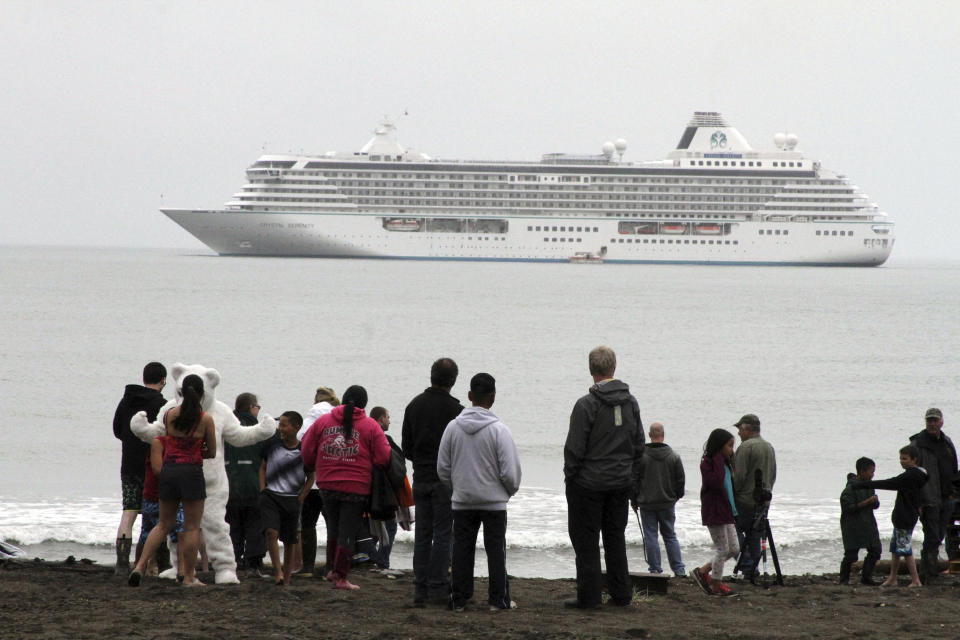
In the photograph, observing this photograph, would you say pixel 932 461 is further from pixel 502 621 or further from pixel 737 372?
pixel 737 372

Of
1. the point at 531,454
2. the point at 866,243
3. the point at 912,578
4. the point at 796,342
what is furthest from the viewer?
the point at 866,243

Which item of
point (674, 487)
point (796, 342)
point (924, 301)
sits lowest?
point (674, 487)

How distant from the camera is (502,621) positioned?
6117 millimetres

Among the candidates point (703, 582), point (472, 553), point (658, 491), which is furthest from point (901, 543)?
point (472, 553)

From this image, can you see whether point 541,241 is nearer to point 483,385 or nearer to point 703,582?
point 703,582

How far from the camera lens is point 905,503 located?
7.83 metres

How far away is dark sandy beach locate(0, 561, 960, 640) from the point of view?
570 centimetres

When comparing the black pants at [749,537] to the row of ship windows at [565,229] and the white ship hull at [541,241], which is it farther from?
the row of ship windows at [565,229]

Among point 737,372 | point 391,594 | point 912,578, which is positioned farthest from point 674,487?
point 737,372

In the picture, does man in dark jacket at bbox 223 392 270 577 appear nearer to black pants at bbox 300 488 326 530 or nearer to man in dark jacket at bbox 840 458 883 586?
black pants at bbox 300 488 326 530

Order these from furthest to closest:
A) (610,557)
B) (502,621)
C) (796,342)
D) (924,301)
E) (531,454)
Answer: (924,301)
(796,342)
(531,454)
(610,557)
(502,621)

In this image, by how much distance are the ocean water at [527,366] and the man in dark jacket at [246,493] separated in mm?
2665

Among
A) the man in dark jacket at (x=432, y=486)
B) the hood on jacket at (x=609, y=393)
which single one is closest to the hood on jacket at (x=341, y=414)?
the man in dark jacket at (x=432, y=486)

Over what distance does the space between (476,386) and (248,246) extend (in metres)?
98.5
